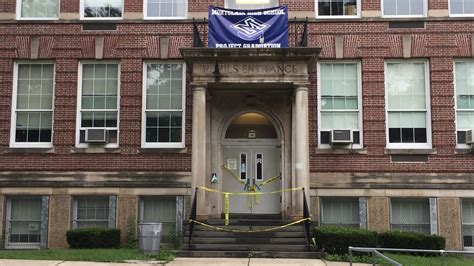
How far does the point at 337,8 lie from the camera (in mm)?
18734

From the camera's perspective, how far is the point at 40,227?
711 inches

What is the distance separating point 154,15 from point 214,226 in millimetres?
7380

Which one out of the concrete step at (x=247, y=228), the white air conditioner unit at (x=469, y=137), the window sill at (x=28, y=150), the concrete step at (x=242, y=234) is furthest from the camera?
the window sill at (x=28, y=150)

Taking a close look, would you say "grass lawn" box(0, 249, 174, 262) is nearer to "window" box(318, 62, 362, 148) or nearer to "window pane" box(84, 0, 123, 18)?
"window" box(318, 62, 362, 148)

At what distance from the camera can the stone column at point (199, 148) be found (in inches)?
635

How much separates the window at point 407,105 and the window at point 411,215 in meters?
1.77

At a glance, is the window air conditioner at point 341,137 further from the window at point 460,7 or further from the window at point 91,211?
the window at point 91,211

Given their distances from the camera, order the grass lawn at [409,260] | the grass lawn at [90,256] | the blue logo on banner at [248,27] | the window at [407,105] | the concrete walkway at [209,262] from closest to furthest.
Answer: the concrete walkway at [209,262]
the grass lawn at [409,260]
the grass lawn at [90,256]
the blue logo on banner at [248,27]
the window at [407,105]

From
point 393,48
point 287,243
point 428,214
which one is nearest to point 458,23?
point 393,48

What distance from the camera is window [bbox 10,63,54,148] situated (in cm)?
1848

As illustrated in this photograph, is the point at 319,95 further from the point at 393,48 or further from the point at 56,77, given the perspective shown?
the point at 56,77

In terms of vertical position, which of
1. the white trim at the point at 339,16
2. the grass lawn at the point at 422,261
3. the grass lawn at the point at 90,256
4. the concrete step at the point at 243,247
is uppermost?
the white trim at the point at 339,16

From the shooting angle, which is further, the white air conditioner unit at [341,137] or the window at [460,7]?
the window at [460,7]

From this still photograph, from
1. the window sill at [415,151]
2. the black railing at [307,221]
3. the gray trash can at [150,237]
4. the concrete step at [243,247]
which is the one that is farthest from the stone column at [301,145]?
the gray trash can at [150,237]
